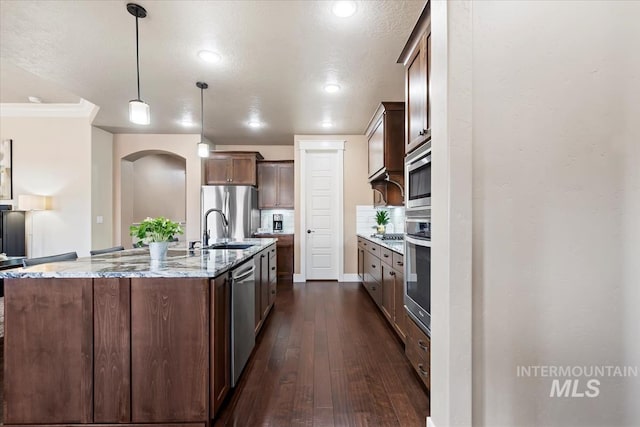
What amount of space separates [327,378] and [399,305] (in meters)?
0.93

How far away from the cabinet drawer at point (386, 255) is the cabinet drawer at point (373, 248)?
193 millimetres

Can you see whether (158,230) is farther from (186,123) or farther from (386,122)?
(186,123)

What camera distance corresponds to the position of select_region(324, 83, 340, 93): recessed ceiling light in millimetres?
3274

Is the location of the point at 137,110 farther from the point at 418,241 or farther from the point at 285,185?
the point at 285,185

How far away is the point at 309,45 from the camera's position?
2.51m

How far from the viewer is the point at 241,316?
6.58 feet

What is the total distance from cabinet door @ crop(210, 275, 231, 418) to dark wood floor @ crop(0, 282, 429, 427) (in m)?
0.17

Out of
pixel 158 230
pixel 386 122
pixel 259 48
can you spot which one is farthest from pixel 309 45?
pixel 158 230

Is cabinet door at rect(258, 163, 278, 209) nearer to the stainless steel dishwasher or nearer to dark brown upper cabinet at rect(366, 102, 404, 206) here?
dark brown upper cabinet at rect(366, 102, 404, 206)

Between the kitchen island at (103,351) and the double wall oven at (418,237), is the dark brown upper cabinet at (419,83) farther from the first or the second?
the kitchen island at (103,351)

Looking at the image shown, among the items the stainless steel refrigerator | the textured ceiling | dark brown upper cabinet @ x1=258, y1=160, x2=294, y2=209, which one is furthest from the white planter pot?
dark brown upper cabinet @ x1=258, y1=160, x2=294, y2=209

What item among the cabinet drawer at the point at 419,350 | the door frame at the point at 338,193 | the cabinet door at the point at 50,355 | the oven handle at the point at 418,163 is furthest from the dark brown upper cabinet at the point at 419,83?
the door frame at the point at 338,193

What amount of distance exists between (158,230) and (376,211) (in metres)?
3.96

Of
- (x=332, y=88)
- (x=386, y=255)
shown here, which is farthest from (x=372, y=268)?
(x=332, y=88)
